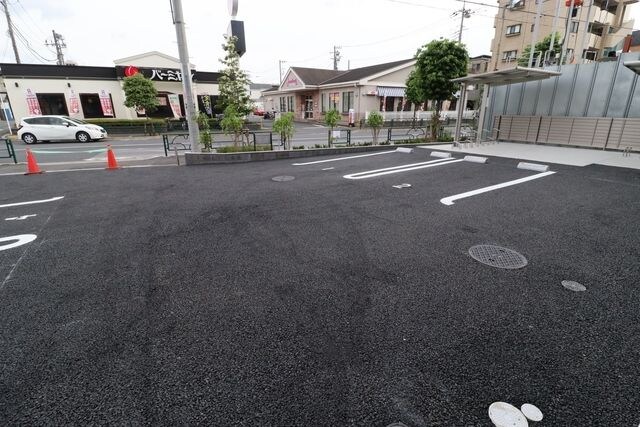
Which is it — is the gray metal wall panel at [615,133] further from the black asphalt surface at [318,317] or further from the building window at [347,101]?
the building window at [347,101]

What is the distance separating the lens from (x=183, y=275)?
12.1ft

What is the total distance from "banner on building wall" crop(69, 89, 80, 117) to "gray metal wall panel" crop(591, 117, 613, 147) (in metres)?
31.3

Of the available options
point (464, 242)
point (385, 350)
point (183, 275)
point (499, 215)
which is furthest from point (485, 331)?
point (499, 215)

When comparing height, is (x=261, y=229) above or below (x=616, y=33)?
below

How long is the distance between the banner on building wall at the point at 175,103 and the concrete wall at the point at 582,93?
2327cm

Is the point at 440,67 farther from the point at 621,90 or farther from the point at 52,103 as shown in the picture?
the point at 52,103

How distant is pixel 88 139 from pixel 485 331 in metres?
22.4

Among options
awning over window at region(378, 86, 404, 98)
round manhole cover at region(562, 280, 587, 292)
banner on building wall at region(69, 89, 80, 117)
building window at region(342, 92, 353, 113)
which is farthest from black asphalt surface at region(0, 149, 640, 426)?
building window at region(342, 92, 353, 113)

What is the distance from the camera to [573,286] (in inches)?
132

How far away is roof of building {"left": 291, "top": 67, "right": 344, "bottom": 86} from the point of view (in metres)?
34.4

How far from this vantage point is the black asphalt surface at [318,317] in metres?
2.06

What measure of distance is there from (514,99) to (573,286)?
48.2 ft

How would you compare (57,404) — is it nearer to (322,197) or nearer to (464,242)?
(464,242)

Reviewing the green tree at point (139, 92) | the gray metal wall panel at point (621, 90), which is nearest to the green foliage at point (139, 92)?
the green tree at point (139, 92)
